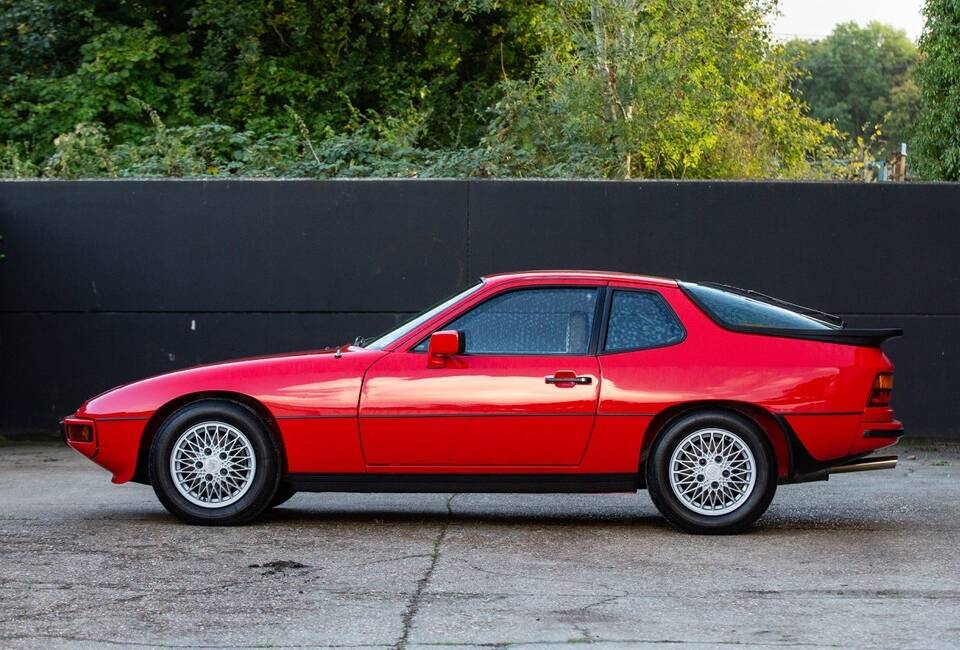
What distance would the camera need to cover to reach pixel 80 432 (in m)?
8.11

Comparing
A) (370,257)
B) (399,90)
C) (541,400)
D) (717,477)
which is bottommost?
(717,477)

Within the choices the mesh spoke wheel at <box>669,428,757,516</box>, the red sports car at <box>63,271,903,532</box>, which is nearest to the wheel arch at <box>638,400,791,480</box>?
the red sports car at <box>63,271,903,532</box>

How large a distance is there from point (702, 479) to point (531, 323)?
49.7 inches

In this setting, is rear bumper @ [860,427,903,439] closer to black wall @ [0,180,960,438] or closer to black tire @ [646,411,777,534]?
black tire @ [646,411,777,534]

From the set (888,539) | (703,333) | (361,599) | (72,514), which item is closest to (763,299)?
(703,333)

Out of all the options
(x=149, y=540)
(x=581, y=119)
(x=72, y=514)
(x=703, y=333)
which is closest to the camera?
(x=149, y=540)

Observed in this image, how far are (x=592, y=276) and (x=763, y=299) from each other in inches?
41.8

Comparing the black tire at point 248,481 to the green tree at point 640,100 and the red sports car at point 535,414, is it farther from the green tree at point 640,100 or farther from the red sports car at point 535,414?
the green tree at point 640,100

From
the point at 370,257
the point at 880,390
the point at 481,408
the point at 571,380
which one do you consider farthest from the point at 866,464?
the point at 370,257

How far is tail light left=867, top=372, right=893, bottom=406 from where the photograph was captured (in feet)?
25.9

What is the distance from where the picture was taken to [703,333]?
7.98 m

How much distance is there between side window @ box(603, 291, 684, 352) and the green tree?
22.2 ft

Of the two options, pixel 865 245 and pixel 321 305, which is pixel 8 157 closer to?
pixel 321 305

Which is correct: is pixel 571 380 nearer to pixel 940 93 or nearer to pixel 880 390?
pixel 880 390
